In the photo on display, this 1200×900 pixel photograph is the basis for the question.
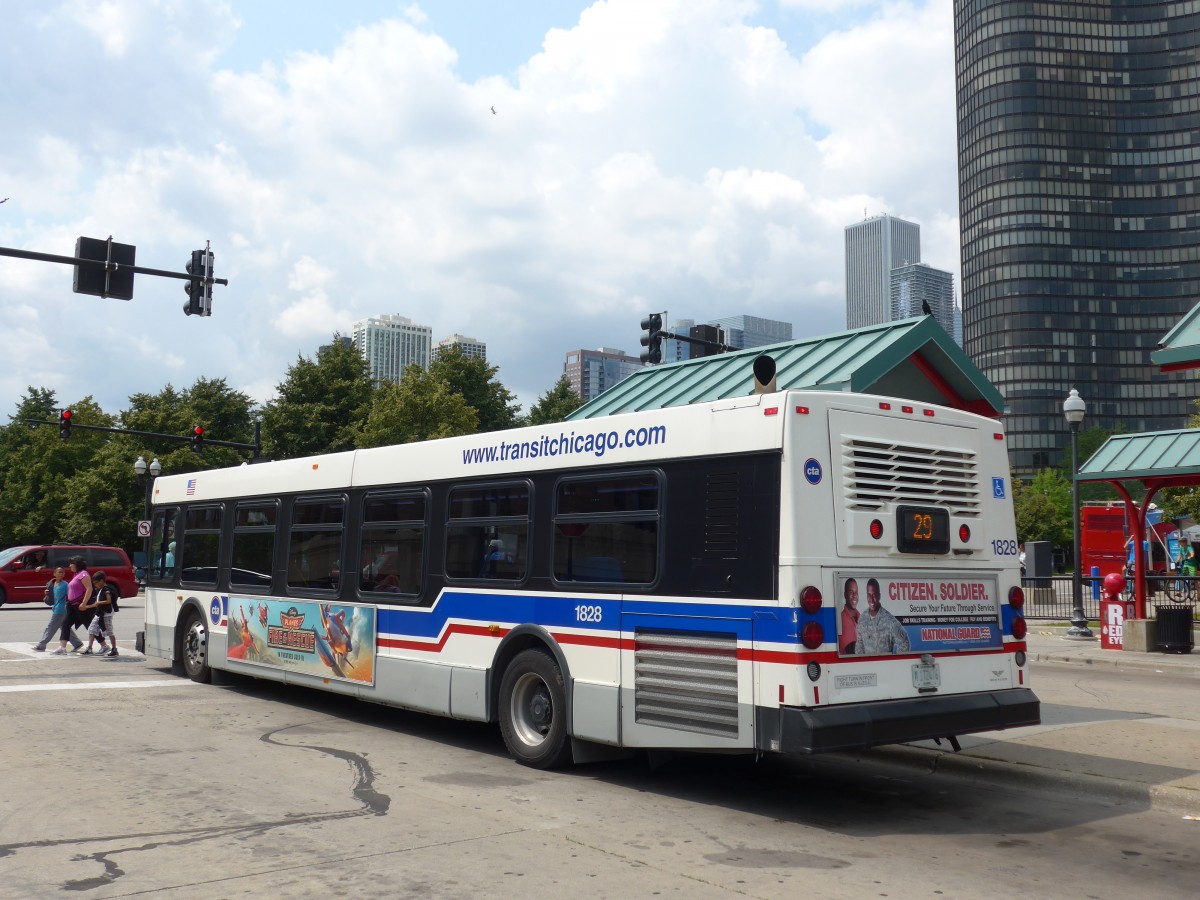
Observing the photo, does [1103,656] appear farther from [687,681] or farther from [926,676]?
[687,681]

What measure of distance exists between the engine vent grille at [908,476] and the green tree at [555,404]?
59.5m

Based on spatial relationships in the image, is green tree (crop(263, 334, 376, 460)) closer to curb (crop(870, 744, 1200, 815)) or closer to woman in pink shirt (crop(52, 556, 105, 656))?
woman in pink shirt (crop(52, 556, 105, 656))

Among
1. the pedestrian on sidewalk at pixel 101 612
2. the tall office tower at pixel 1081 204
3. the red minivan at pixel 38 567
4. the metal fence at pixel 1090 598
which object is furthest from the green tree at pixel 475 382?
→ the tall office tower at pixel 1081 204

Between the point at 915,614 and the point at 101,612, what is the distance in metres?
15.4

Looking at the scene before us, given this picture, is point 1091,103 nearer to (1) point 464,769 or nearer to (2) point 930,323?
(2) point 930,323

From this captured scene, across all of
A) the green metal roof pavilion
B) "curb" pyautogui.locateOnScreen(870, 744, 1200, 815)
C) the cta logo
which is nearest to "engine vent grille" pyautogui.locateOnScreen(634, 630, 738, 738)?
the cta logo

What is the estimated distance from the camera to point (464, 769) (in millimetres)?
9180

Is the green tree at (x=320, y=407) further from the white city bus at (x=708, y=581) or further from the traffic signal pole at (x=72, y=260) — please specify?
the white city bus at (x=708, y=581)

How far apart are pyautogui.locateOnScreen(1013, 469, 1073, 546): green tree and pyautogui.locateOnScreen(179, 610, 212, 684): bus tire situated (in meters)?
84.9

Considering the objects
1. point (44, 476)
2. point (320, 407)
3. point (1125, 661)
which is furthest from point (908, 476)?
point (44, 476)

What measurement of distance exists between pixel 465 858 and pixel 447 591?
4263mm

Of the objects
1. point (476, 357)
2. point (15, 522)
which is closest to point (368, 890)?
point (476, 357)

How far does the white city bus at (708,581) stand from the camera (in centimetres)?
741

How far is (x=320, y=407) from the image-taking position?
6238 cm
